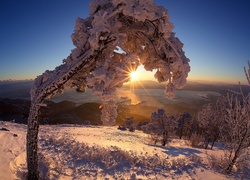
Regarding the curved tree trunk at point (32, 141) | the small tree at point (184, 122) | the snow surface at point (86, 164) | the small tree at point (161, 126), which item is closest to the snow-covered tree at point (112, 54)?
the curved tree trunk at point (32, 141)

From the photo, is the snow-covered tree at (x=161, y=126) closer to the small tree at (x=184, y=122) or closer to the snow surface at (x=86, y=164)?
the small tree at (x=184, y=122)

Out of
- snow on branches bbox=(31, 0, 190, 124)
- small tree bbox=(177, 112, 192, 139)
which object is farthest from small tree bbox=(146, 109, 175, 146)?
snow on branches bbox=(31, 0, 190, 124)

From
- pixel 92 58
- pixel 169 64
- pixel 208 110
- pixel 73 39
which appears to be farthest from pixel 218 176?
pixel 208 110

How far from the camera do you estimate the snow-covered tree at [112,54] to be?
2.53 metres

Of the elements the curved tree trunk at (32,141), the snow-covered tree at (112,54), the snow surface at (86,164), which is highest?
the snow-covered tree at (112,54)

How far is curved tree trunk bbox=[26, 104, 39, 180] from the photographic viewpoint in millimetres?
3125

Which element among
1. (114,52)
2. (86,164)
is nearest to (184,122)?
(86,164)

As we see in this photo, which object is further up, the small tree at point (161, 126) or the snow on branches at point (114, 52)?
the snow on branches at point (114, 52)

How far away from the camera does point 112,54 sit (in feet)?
9.76

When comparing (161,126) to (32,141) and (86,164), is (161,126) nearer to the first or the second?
(86,164)

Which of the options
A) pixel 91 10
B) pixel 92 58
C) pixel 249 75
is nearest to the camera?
pixel 92 58

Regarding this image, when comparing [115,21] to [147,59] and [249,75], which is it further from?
[249,75]

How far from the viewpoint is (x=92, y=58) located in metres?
2.73

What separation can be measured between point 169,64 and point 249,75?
3.02 m
